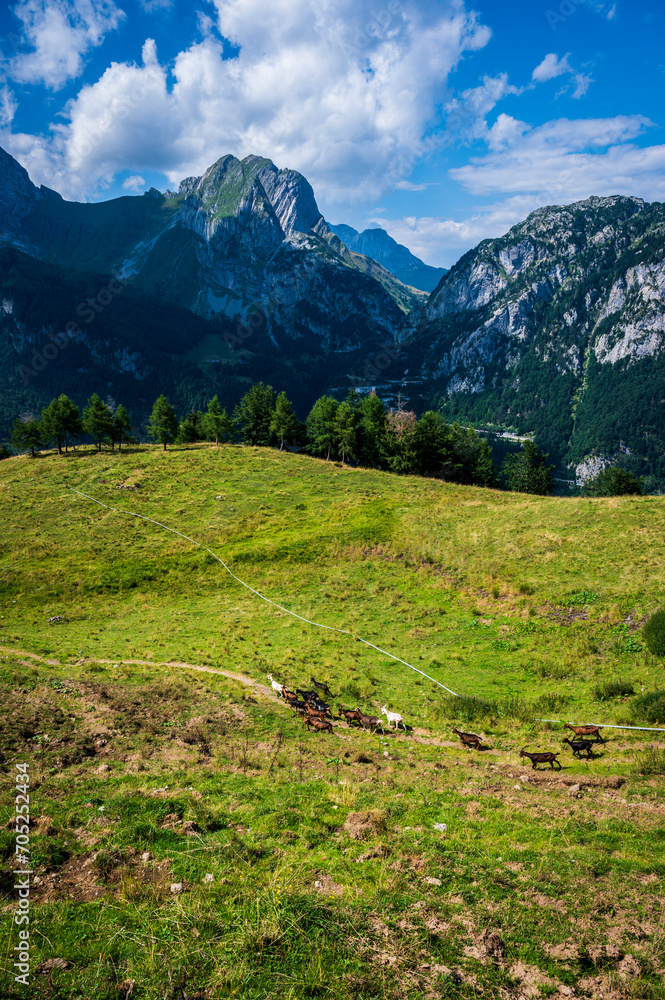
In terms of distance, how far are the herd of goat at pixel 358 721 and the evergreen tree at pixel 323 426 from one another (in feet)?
228

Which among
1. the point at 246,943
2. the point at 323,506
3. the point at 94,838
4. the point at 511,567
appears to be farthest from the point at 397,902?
the point at 323,506

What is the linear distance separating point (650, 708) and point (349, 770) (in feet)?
39.2

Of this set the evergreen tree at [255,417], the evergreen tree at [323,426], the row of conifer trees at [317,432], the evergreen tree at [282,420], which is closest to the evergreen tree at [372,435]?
the row of conifer trees at [317,432]

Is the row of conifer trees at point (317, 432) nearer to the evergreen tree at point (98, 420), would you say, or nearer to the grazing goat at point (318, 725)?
the evergreen tree at point (98, 420)

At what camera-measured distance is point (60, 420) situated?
252 feet

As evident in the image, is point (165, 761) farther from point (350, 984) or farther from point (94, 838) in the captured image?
point (350, 984)

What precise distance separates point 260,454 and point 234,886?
7241 centimetres

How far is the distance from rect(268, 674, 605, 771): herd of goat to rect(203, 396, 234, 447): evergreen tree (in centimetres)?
7622

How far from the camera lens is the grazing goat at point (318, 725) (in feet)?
59.3

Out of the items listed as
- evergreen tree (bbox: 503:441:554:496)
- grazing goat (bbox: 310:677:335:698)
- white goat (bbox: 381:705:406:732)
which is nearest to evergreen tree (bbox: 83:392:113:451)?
grazing goat (bbox: 310:677:335:698)

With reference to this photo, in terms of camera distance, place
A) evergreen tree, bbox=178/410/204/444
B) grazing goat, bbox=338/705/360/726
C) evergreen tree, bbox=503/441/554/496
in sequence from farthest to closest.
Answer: evergreen tree, bbox=503/441/554/496 < evergreen tree, bbox=178/410/204/444 < grazing goat, bbox=338/705/360/726

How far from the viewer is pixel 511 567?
32.4 meters

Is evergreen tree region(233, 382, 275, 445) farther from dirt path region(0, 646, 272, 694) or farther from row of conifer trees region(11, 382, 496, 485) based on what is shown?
dirt path region(0, 646, 272, 694)

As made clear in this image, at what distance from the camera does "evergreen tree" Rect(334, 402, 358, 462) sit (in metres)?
85.4
